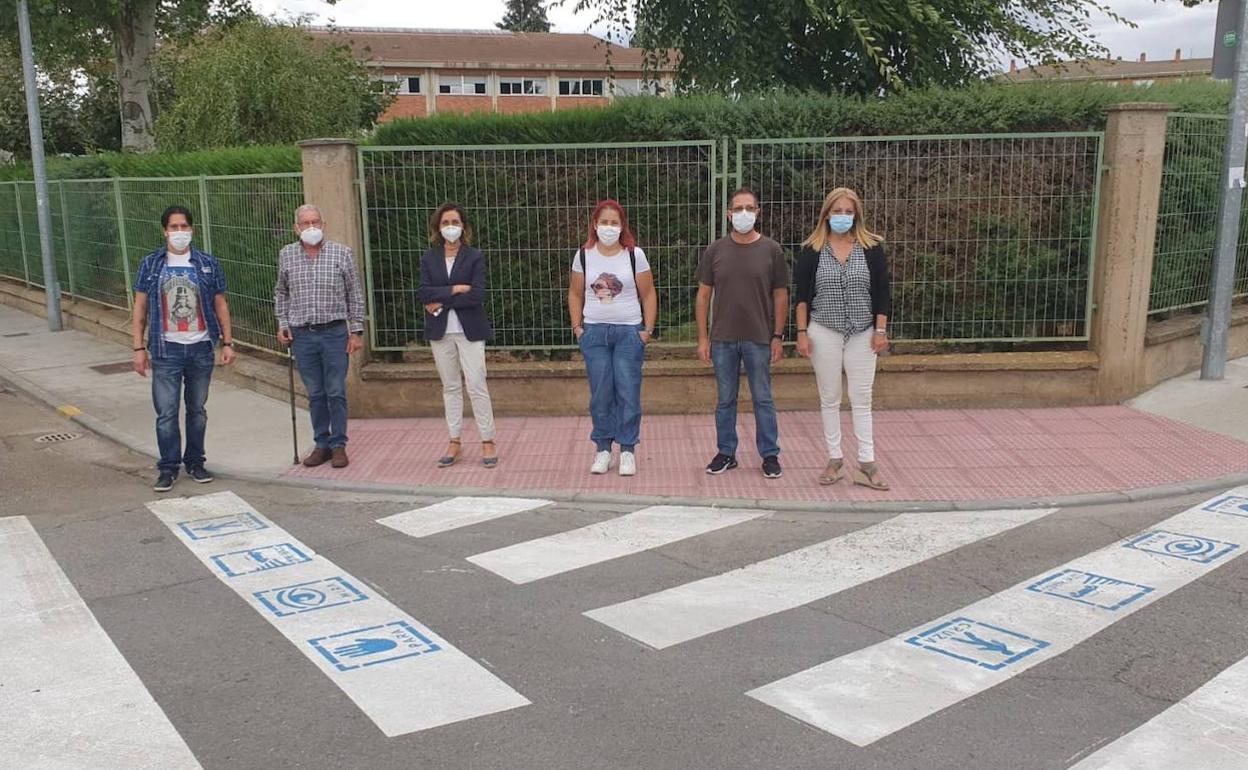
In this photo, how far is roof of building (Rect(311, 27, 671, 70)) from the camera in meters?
59.6

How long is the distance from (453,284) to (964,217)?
453 cm

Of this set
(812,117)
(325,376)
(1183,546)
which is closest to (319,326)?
(325,376)

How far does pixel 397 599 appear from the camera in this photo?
16.9 ft

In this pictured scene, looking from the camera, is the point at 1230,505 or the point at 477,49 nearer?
the point at 1230,505

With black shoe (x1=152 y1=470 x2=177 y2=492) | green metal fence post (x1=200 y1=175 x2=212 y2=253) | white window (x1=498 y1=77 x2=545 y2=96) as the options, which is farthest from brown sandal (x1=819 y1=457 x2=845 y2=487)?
white window (x1=498 y1=77 x2=545 y2=96)

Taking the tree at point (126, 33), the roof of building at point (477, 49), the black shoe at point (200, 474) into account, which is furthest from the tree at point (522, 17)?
the black shoe at point (200, 474)

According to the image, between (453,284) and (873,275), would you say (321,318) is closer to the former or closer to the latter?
(453,284)

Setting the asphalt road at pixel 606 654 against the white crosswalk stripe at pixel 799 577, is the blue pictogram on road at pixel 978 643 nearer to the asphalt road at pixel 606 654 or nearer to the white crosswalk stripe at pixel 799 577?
the asphalt road at pixel 606 654

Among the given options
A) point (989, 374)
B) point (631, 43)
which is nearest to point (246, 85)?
point (631, 43)

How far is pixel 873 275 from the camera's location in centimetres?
664

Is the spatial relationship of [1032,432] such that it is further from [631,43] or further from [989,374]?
[631,43]

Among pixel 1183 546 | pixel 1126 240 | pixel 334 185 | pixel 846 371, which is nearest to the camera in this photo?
pixel 1183 546

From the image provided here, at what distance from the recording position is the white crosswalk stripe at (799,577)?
4.80 metres

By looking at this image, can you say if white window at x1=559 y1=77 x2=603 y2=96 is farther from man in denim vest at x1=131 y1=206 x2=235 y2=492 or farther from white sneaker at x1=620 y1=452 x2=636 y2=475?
white sneaker at x1=620 y1=452 x2=636 y2=475
